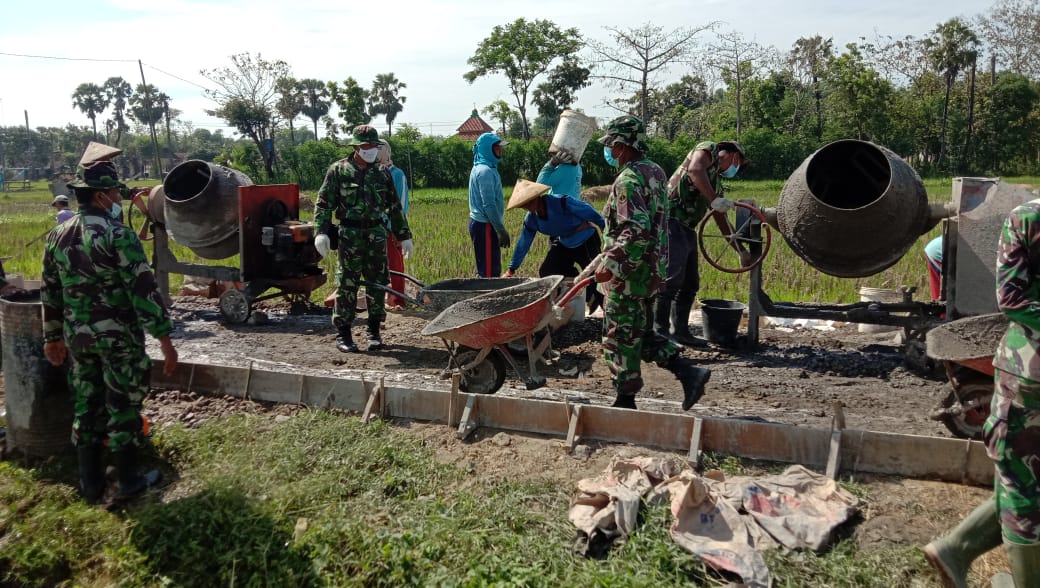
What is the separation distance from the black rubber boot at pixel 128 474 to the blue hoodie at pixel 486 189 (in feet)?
13.7

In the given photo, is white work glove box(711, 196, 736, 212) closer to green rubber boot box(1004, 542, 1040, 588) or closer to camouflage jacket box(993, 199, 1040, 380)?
camouflage jacket box(993, 199, 1040, 380)

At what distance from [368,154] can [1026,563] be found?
5576 mm

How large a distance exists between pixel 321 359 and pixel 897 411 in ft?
15.7

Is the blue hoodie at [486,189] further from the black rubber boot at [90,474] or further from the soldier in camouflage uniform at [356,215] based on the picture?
the black rubber boot at [90,474]

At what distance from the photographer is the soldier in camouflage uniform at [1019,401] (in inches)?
104

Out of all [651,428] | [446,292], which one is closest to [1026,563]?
[651,428]

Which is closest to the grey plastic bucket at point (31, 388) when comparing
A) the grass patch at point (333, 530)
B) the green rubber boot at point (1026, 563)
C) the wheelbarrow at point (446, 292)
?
the grass patch at point (333, 530)

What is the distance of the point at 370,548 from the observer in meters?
3.50

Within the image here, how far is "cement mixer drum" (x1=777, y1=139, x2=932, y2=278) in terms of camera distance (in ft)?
18.5

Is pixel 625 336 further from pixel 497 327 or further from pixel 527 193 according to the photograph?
pixel 527 193

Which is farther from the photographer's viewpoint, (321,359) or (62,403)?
(321,359)

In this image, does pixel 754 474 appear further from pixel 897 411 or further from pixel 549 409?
pixel 897 411

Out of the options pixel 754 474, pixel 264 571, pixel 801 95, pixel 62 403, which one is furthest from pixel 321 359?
pixel 801 95

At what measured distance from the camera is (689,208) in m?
6.77
